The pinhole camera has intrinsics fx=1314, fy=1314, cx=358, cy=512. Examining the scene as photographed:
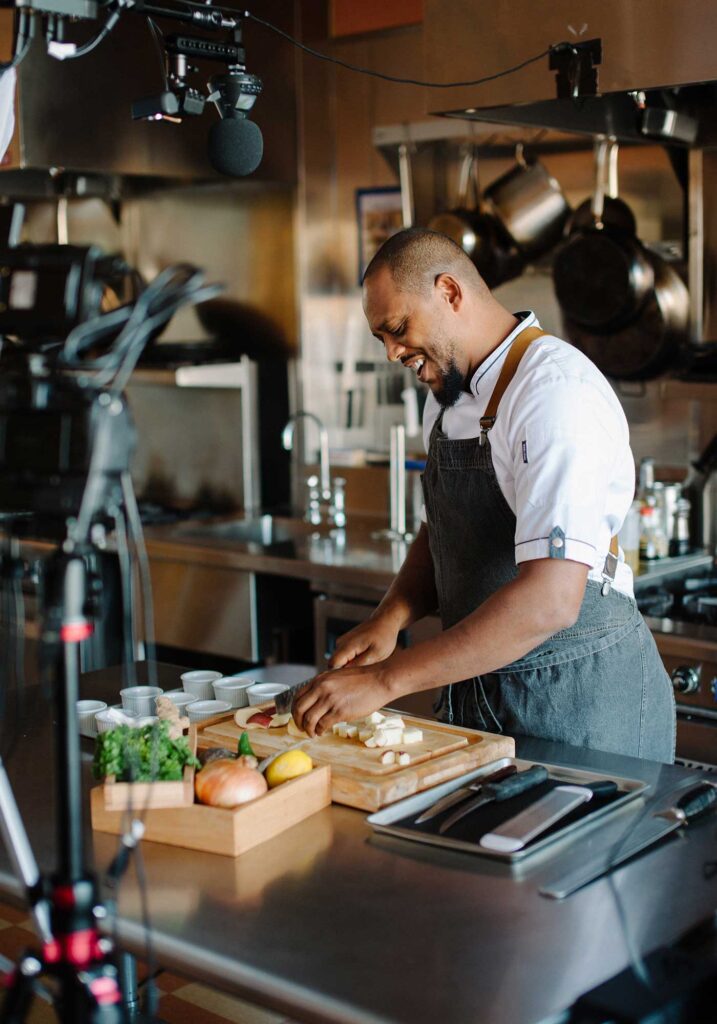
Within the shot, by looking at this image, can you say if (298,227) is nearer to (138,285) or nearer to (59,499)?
(138,285)

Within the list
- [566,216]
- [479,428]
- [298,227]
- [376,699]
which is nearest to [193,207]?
[298,227]

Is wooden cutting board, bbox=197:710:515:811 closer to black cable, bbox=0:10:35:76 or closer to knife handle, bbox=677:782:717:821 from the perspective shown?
knife handle, bbox=677:782:717:821

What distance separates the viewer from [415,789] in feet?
6.31

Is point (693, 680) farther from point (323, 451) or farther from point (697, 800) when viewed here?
point (323, 451)

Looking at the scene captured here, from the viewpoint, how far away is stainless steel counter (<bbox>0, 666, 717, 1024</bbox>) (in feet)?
4.47

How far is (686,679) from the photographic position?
301 centimetres

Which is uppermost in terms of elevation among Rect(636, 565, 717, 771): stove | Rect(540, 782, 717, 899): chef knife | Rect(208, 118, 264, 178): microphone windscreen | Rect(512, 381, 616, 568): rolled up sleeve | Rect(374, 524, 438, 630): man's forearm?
Rect(208, 118, 264, 178): microphone windscreen

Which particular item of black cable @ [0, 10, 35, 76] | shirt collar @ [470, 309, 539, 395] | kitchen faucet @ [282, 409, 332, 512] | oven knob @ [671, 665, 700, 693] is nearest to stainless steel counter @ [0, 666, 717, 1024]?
shirt collar @ [470, 309, 539, 395]

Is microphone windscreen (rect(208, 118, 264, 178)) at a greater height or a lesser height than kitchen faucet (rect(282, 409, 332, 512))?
greater

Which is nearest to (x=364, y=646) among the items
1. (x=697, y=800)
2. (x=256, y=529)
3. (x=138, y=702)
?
(x=138, y=702)

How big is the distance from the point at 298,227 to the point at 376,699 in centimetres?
327

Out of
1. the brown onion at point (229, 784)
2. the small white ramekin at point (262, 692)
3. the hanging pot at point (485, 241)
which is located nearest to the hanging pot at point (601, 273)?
the hanging pot at point (485, 241)

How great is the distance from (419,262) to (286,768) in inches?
37.2

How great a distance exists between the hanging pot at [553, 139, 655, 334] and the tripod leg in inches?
114
